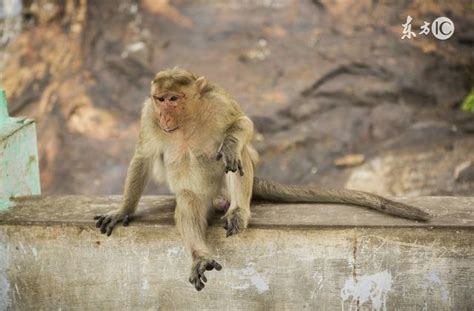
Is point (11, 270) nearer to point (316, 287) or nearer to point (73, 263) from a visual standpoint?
point (73, 263)

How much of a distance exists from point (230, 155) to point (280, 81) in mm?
6610

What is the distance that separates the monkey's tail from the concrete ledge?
68 mm

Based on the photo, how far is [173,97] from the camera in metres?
4.78

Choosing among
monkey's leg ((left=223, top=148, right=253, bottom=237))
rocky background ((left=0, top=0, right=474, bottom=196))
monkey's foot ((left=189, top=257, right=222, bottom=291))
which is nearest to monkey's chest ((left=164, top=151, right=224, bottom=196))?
monkey's leg ((left=223, top=148, right=253, bottom=237))

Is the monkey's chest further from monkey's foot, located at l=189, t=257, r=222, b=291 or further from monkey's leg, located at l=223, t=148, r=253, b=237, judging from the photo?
monkey's foot, located at l=189, t=257, r=222, b=291

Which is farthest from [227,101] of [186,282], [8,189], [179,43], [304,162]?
[179,43]

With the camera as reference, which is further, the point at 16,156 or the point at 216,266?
the point at 16,156

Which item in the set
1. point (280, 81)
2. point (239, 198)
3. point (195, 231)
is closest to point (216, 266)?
point (195, 231)

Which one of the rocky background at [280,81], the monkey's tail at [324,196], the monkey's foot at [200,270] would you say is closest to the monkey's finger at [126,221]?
the monkey's foot at [200,270]

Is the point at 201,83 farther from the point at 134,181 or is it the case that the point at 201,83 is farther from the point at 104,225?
the point at 104,225

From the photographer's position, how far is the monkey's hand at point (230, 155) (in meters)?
4.69

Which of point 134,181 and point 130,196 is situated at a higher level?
point 134,181

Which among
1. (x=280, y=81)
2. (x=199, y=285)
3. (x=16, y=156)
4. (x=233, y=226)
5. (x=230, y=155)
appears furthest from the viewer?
(x=280, y=81)

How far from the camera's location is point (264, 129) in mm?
10570
